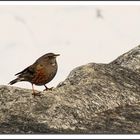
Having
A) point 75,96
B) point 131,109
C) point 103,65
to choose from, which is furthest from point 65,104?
point 103,65

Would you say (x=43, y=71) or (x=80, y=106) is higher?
(x=43, y=71)

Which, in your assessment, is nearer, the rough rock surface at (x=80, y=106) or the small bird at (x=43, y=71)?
the rough rock surface at (x=80, y=106)

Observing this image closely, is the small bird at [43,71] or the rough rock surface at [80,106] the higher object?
the small bird at [43,71]

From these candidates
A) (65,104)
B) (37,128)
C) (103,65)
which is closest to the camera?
(37,128)

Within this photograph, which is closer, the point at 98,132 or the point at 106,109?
the point at 98,132

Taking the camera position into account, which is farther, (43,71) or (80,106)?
(43,71)

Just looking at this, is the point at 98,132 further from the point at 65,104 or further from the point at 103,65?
the point at 103,65

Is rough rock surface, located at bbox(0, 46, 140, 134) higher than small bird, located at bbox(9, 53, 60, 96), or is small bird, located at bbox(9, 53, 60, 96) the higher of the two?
small bird, located at bbox(9, 53, 60, 96)

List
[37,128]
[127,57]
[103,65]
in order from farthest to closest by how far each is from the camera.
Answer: [127,57] → [103,65] → [37,128]
